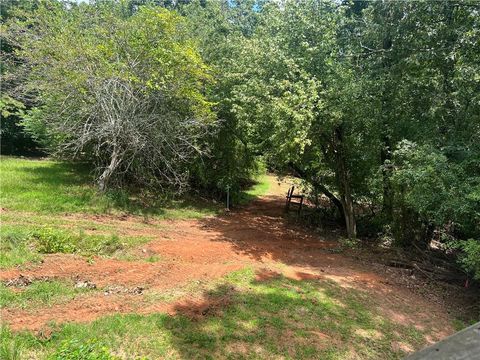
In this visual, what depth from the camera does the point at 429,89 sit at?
8719 mm

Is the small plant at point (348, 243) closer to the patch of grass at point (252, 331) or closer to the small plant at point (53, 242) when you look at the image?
the patch of grass at point (252, 331)

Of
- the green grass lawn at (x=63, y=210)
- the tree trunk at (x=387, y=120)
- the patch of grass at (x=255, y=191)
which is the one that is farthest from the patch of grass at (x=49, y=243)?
the patch of grass at (x=255, y=191)

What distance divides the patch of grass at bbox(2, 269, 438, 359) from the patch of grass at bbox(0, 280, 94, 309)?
0.76 meters

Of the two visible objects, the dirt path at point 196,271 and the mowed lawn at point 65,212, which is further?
the mowed lawn at point 65,212

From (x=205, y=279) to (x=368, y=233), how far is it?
23.9 feet

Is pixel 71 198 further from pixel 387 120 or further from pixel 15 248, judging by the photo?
pixel 387 120

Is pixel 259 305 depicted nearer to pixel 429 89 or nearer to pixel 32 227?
pixel 32 227

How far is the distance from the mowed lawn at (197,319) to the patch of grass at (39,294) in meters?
0.01

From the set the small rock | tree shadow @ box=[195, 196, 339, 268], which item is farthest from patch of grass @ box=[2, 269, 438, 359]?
tree shadow @ box=[195, 196, 339, 268]

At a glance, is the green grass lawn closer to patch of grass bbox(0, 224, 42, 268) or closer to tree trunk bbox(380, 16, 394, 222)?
patch of grass bbox(0, 224, 42, 268)

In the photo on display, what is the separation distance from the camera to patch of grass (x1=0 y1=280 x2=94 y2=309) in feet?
15.3

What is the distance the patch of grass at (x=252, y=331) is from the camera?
13.5 ft

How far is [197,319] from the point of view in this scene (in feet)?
16.0

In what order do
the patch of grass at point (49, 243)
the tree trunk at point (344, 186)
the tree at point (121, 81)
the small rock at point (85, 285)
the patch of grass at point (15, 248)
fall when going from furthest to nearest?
1. the tree trunk at point (344, 186)
2. the tree at point (121, 81)
3. the patch of grass at point (49, 243)
4. the patch of grass at point (15, 248)
5. the small rock at point (85, 285)
